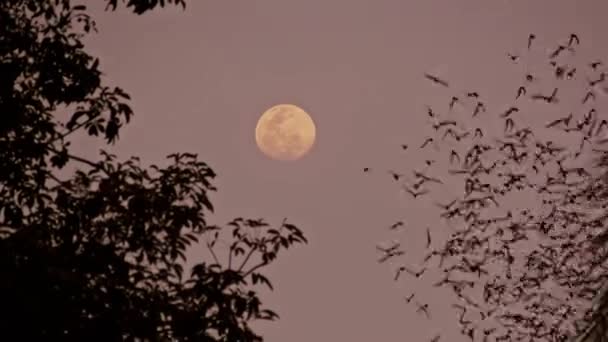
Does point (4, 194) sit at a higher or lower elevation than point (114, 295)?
higher

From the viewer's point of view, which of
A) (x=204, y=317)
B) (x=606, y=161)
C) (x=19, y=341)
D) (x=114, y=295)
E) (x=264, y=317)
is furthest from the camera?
(x=606, y=161)

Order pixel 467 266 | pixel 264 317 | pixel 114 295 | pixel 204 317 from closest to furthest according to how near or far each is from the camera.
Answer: pixel 114 295, pixel 204 317, pixel 264 317, pixel 467 266

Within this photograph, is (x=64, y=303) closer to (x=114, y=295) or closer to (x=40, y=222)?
(x=114, y=295)

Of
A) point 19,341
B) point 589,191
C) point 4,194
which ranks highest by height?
point 589,191

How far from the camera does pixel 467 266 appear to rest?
74.5 feet

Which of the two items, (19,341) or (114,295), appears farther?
(114,295)

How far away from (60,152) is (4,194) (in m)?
0.92

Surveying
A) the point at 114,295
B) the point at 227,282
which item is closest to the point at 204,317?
the point at 227,282

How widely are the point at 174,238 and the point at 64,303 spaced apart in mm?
2099

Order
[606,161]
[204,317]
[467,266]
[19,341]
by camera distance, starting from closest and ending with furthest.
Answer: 1. [19,341]
2. [204,317]
3. [606,161]
4. [467,266]

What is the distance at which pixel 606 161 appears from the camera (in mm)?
19703

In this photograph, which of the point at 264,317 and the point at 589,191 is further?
the point at 589,191

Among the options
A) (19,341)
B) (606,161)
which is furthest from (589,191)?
(19,341)

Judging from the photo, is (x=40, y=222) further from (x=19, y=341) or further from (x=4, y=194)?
(x=19, y=341)
